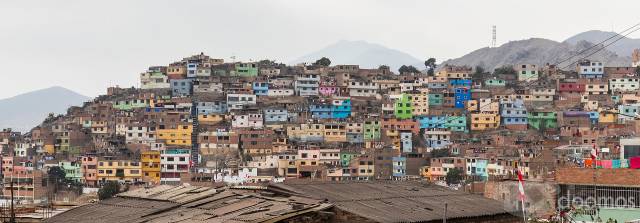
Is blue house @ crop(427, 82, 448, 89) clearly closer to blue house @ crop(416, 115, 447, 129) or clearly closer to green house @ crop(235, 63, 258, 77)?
blue house @ crop(416, 115, 447, 129)

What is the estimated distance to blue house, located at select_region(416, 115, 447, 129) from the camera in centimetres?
6419

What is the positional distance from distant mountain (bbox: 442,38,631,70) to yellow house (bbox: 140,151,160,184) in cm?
7379

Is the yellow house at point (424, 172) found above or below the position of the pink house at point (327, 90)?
below

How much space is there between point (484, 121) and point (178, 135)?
1884 cm

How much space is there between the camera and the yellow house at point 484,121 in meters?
64.1

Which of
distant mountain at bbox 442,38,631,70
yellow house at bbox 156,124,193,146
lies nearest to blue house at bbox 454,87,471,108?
yellow house at bbox 156,124,193,146

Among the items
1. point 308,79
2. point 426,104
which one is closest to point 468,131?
point 426,104

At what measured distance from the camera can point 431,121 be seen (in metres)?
64.6

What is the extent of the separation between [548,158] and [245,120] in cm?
2169

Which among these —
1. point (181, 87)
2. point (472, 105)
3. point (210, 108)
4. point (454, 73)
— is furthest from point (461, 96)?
point (181, 87)

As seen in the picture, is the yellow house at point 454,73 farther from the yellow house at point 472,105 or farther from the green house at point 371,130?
the green house at point 371,130

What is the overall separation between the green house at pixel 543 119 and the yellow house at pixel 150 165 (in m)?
23.4

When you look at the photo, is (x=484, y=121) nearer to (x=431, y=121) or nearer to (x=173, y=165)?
(x=431, y=121)

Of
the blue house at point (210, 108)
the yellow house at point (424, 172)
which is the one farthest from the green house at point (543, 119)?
the blue house at point (210, 108)
